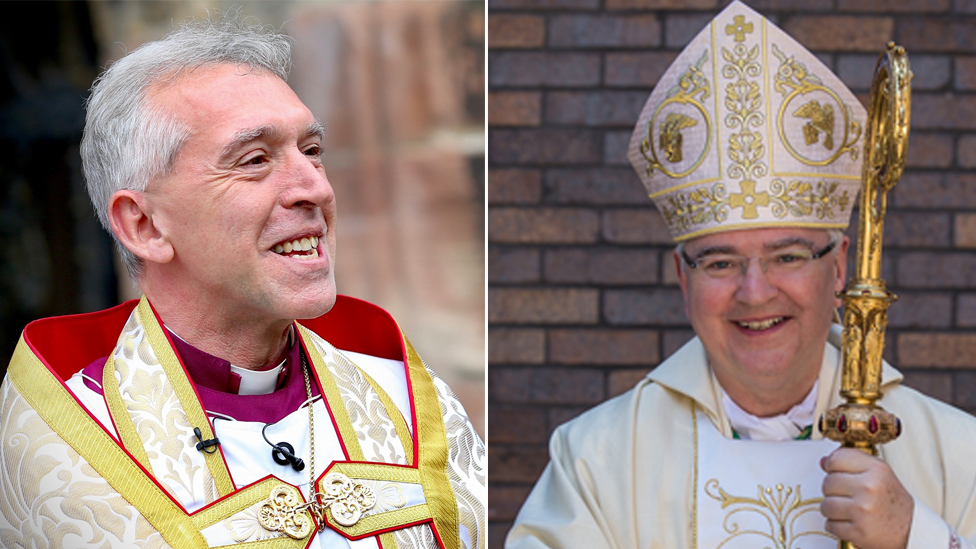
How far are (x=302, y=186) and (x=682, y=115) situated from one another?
1.38 meters

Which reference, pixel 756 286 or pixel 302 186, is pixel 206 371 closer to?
pixel 302 186

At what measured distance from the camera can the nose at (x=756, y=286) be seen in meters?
2.75

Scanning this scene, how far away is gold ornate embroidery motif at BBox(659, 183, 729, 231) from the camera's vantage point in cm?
289

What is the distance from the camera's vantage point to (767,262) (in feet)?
9.31

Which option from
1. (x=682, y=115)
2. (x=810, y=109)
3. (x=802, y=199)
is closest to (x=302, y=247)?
(x=682, y=115)

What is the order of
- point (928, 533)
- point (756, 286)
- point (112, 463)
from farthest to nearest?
point (756, 286), point (928, 533), point (112, 463)

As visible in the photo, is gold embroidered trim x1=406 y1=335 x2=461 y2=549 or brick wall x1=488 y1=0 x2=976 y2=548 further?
brick wall x1=488 y1=0 x2=976 y2=548

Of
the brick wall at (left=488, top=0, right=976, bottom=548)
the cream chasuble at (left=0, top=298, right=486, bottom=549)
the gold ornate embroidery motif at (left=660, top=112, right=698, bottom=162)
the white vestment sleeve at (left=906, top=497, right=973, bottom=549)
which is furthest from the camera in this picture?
the brick wall at (left=488, top=0, right=976, bottom=548)

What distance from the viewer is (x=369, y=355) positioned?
2.46 metres

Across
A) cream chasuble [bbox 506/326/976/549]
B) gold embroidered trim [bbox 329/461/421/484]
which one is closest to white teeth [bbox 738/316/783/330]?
cream chasuble [bbox 506/326/976/549]

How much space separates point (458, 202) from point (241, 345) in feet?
4.34

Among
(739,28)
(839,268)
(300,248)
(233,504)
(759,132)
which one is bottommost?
(233,504)

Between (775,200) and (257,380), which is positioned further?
(775,200)

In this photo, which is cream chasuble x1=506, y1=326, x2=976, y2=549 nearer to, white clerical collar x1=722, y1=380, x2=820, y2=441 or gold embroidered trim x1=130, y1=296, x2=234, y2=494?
white clerical collar x1=722, y1=380, x2=820, y2=441
